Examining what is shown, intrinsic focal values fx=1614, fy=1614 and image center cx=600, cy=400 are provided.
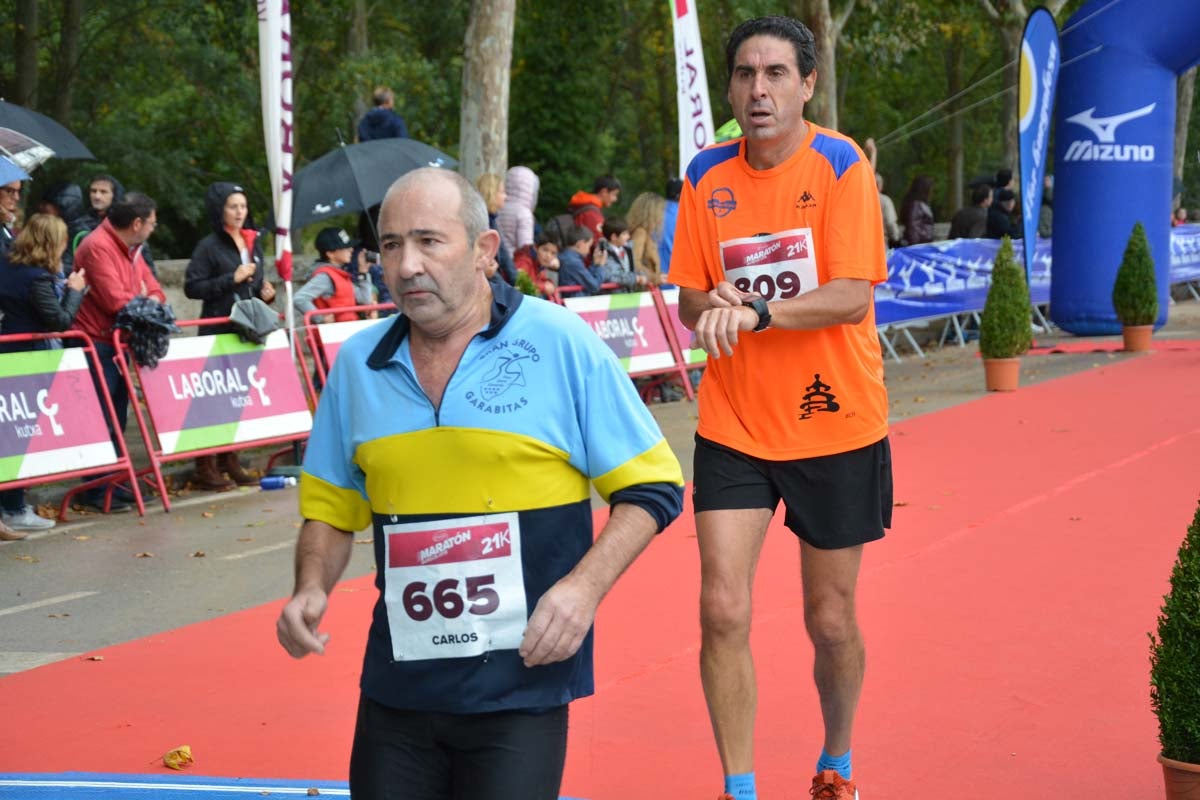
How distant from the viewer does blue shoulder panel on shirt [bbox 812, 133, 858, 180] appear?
171 inches

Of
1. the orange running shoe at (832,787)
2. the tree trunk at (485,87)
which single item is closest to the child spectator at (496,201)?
the tree trunk at (485,87)

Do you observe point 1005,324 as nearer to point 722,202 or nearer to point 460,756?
point 722,202

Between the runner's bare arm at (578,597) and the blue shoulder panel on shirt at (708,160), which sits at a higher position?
the blue shoulder panel on shirt at (708,160)

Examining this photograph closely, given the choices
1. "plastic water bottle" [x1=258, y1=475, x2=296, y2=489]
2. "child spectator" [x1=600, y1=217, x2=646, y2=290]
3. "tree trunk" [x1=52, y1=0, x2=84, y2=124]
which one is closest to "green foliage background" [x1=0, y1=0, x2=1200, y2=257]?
"tree trunk" [x1=52, y1=0, x2=84, y2=124]

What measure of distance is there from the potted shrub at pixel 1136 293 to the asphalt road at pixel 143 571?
781cm

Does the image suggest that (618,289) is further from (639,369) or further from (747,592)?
(747,592)

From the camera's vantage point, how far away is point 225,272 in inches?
447

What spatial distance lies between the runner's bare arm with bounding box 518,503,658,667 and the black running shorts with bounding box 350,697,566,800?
15cm

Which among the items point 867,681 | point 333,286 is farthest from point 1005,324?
point 867,681

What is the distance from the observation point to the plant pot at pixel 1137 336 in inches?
703

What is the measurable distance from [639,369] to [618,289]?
3.31 ft

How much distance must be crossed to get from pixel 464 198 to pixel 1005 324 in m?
12.3

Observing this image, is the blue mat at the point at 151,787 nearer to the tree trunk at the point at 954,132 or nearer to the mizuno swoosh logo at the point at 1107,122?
the mizuno swoosh logo at the point at 1107,122

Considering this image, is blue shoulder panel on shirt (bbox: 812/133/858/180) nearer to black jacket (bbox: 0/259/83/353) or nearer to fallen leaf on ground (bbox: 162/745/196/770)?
fallen leaf on ground (bbox: 162/745/196/770)
